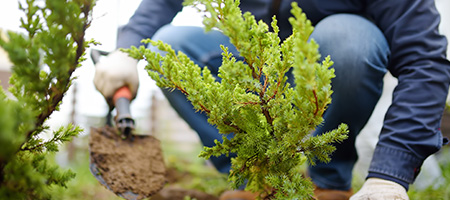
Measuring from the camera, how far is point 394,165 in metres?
1.49

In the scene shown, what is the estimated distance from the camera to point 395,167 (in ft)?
4.88

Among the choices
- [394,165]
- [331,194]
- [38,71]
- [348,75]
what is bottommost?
[331,194]

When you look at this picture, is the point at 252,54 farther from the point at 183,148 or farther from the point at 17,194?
the point at 183,148

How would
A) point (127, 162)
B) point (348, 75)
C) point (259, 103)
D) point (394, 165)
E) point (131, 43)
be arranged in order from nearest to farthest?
point (259, 103) → point (394, 165) → point (348, 75) → point (127, 162) → point (131, 43)

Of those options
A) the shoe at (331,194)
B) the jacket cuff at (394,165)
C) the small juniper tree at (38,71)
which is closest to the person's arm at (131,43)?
the small juniper tree at (38,71)

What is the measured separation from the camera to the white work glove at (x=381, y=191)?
4.33 ft

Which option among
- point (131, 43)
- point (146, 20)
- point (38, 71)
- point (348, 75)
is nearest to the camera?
point (38, 71)

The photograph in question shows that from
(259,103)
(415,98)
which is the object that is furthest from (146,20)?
(415,98)

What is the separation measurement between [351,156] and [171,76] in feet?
4.72

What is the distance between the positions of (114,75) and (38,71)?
1.08 m

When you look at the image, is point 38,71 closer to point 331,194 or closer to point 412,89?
point 412,89

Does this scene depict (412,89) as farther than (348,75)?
No

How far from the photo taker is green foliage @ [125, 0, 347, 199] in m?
0.85

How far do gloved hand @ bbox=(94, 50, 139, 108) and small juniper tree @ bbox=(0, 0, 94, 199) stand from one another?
0.94 m
